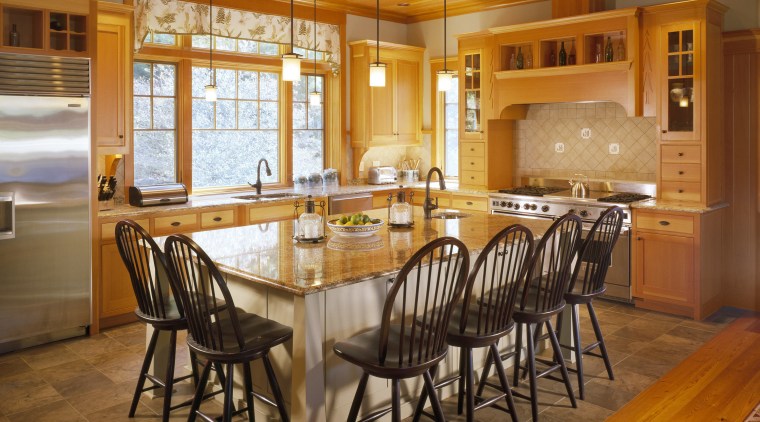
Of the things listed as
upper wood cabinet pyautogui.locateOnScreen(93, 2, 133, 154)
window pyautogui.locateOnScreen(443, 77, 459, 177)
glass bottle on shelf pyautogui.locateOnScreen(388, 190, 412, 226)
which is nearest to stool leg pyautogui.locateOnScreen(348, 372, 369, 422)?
glass bottle on shelf pyautogui.locateOnScreen(388, 190, 412, 226)

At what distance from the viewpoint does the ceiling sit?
6.71m

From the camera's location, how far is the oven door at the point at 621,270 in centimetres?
538

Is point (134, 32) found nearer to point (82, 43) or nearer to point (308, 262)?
point (82, 43)

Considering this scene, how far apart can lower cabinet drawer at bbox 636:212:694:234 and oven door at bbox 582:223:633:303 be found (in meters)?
0.13

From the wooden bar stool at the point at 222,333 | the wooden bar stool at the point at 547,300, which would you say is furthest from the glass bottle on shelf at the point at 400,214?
the wooden bar stool at the point at 222,333

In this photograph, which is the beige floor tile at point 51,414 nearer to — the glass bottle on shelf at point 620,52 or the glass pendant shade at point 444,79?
the glass pendant shade at point 444,79

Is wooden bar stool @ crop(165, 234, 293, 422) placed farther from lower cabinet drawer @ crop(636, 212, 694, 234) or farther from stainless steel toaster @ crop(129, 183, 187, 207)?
lower cabinet drawer @ crop(636, 212, 694, 234)

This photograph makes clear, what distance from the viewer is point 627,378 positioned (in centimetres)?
389

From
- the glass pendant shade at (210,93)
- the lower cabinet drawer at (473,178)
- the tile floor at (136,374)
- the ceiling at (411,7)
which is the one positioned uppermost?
the ceiling at (411,7)

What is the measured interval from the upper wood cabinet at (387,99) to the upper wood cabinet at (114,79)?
2.59 metres

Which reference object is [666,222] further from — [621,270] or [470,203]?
[470,203]

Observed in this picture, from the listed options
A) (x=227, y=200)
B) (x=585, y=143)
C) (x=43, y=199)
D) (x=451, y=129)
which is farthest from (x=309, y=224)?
(x=451, y=129)

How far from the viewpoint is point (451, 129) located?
7.41 meters

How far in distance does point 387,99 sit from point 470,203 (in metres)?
1.54
